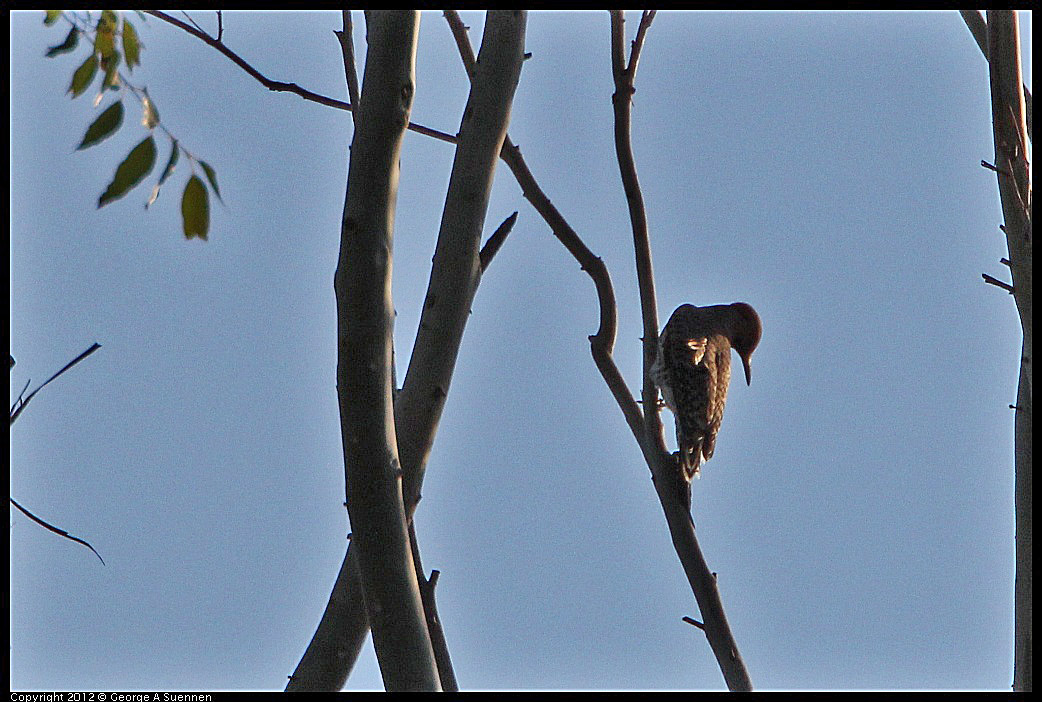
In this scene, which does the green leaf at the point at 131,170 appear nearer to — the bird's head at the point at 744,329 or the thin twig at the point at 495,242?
the thin twig at the point at 495,242

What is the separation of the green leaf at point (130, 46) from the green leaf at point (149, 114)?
0.34ft

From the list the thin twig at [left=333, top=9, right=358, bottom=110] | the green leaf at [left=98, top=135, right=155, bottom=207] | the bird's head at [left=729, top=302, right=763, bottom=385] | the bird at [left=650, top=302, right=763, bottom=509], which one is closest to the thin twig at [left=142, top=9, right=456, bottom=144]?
the thin twig at [left=333, top=9, right=358, bottom=110]

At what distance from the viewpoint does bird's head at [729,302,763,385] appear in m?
8.62

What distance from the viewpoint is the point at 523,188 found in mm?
4199

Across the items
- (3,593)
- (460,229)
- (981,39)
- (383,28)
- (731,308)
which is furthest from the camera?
(731,308)

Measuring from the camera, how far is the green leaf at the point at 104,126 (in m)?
2.01

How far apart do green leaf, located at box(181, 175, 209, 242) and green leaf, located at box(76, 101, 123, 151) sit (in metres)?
0.18

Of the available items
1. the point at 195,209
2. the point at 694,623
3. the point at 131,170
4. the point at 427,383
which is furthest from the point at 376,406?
the point at 694,623

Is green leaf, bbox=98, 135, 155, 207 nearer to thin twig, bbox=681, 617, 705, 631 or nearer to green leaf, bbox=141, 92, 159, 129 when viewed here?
green leaf, bbox=141, 92, 159, 129

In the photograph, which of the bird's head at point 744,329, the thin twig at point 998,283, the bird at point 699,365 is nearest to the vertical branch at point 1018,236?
the thin twig at point 998,283

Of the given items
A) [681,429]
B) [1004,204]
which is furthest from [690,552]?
[681,429]

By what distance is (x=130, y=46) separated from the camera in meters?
2.23
